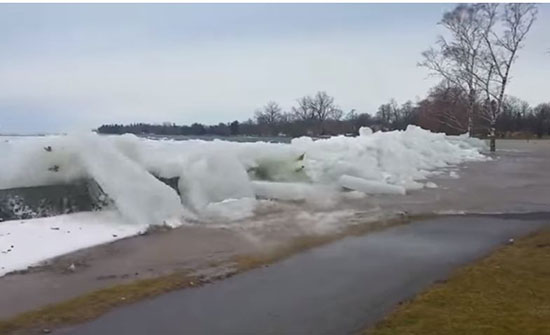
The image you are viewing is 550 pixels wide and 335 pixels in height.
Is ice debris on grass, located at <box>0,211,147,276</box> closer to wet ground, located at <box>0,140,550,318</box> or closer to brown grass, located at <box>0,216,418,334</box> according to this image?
wet ground, located at <box>0,140,550,318</box>

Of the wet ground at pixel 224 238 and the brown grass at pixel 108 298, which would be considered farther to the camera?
the wet ground at pixel 224 238

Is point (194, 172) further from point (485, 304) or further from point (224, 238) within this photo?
point (485, 304)

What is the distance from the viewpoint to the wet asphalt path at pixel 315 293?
4.92m

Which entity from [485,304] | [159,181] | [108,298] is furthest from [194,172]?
[485,304]

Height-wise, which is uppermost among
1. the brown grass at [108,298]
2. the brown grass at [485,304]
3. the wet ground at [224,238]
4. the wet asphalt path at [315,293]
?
the brown grass at [485,304]

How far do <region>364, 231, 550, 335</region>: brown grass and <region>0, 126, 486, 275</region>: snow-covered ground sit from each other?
192 inches

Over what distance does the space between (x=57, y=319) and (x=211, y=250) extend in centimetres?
337

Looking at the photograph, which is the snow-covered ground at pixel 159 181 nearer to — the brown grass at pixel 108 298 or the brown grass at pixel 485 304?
the brown grass at pixel 108 298

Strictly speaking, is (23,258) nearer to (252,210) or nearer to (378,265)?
(378,265)

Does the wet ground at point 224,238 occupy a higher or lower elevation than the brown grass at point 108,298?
lower

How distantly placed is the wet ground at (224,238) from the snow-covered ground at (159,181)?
0.56 meters

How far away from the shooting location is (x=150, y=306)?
5.61 m

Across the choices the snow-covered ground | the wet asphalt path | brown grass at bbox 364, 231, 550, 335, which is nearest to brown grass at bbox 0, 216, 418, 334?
the wet asphalt path

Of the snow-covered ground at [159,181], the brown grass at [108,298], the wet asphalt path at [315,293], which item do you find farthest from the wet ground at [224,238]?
the wet asphalt path at [315,293]
